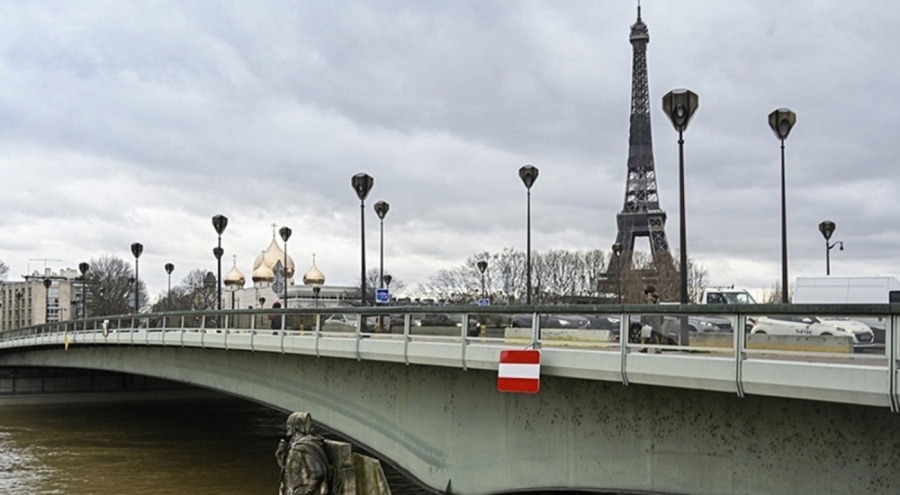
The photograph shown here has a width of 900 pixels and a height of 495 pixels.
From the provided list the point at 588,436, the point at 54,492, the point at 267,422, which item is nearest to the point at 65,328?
the point at 267,422

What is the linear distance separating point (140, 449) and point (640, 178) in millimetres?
89999

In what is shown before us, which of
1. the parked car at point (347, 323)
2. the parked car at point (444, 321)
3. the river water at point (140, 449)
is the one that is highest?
the parked car at point (444, 321)

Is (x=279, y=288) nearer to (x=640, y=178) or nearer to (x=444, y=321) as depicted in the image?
(x=640, y=178)

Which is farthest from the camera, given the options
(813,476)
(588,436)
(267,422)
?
(267,422)

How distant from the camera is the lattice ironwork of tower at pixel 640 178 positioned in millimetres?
100250

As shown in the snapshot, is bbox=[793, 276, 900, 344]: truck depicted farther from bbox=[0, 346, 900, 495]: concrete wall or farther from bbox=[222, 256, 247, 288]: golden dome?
bbox=[222, 256, 247, 288]: golden dome

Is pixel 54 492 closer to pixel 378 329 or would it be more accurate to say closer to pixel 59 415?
pixel 378 329

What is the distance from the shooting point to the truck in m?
27.6

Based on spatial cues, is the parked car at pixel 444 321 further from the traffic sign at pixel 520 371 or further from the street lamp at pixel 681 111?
the street lamp at pixel 681 111

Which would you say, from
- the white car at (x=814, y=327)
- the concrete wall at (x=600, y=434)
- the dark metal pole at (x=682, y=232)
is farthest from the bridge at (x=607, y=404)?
the dark metal pole at (x=682, y=232)

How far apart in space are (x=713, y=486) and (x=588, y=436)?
2.13 meters

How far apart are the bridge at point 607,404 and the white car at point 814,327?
0.54 feet

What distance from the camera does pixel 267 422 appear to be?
1716 inches

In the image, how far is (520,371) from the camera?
41.1 feet
